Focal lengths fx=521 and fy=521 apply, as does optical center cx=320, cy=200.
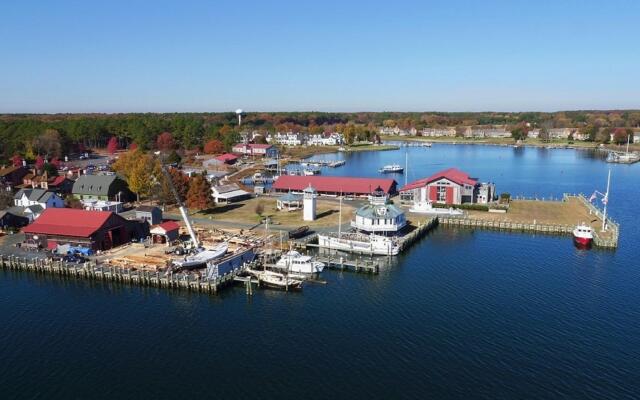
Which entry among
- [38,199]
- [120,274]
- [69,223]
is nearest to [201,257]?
[120,274]

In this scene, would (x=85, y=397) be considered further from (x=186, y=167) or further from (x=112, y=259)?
(x=186, y=167)

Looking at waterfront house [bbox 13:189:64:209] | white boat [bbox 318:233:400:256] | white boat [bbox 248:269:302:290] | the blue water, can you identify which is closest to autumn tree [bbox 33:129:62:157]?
waterfront house [bbox 13:189:64:209]

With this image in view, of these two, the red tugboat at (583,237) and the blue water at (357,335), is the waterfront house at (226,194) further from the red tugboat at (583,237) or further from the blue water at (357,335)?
the red tugboat at (583,237)

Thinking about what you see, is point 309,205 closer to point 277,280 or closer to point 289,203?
point 289,203

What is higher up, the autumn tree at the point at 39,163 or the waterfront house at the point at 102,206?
the autumn tree at the point at 39,163

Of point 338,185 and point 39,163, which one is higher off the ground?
point 39,163

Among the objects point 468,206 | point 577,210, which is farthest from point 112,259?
point 577,210

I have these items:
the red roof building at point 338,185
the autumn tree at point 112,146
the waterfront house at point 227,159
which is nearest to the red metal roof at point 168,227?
the red roof building at point 338,185
